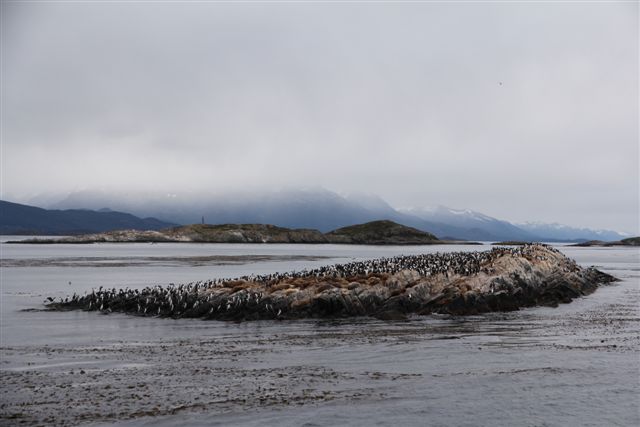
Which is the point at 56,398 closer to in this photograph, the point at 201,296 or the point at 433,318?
the point at 201,296

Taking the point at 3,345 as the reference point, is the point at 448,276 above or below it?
above

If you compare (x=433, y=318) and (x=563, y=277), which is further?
(x=563, y=277)

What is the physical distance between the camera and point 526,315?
30.4m

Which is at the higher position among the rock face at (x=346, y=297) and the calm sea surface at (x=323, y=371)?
the rock face at (x=346, y=297)

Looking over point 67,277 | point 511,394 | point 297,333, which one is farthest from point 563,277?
point 67,277

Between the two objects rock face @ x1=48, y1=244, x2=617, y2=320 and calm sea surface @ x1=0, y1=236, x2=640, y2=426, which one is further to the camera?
rock face @ x1=48, y1=244, x2=617, y2=320

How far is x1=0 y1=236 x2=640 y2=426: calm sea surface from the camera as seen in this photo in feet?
43.1

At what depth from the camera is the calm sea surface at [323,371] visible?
13.1 m

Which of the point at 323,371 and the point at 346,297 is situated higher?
the point at 346,297

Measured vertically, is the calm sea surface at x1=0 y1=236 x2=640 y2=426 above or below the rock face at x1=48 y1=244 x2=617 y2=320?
below

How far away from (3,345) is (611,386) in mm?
21884

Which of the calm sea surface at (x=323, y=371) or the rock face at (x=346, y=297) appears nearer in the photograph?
the calm sea surface at (x=323, y=371)

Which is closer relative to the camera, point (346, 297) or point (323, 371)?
point (323, 371)

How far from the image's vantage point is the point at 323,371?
55.9ft
